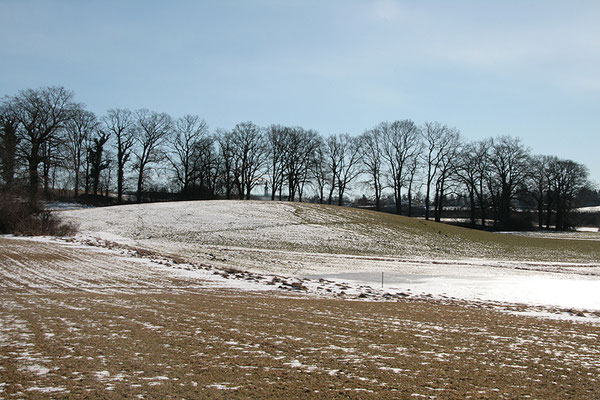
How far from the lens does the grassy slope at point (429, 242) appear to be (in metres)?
36.3

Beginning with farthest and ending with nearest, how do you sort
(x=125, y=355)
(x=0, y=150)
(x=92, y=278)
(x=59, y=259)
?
(x=0, y=150), (x=59, y=259), (x=92, y=278), (x=125, y=355)

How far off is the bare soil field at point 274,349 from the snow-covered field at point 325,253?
609 cm

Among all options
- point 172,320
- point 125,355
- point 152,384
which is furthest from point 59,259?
point 152,384

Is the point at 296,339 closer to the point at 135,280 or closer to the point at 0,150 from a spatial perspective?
the point at 135,280

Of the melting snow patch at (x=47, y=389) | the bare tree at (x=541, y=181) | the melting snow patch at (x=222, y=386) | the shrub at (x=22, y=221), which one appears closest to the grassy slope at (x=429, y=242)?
the shrub at (x=22, y=221)

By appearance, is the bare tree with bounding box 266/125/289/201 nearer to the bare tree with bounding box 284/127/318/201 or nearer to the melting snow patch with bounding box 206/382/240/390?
the bare tree with bounding box 284/127/318/201

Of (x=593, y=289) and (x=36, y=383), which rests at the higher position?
(x=36, y=383)

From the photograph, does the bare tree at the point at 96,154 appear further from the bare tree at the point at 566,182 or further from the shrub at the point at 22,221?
the bare tree at the point at 566,182

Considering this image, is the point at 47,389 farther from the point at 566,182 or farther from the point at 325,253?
the point at 566,182

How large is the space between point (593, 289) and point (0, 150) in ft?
119

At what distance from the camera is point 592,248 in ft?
145

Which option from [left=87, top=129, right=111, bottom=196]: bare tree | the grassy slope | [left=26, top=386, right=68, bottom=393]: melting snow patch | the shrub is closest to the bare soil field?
[left=26, top=386, right=68, bottom=393]: melting snow patch

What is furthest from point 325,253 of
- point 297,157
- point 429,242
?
point 297,157

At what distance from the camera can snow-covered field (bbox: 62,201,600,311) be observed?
17.4 meters
